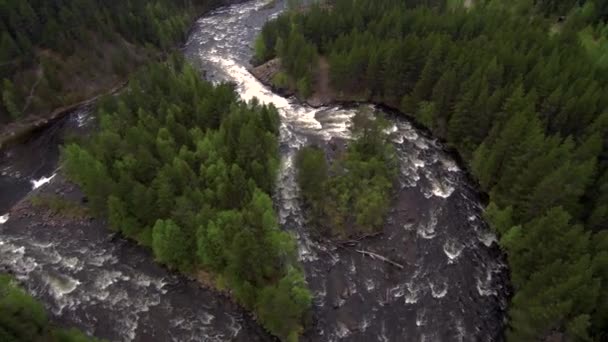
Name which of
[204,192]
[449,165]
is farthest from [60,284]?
[449,165]

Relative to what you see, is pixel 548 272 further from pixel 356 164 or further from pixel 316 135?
pixel 316 135

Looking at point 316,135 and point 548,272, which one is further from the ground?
point 548,272

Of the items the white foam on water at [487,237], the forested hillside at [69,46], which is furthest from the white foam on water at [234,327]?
the forested hillside at [69,46]

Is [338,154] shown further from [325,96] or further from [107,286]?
[107,286]

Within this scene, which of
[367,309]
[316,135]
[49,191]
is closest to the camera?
[367,309]

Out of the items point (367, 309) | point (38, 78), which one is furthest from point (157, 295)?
point (38, 78)

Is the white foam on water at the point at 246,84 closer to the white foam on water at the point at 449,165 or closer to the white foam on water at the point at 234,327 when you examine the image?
the white foam on water at the point at 449,165

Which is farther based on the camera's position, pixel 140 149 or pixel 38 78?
pixel 38 78

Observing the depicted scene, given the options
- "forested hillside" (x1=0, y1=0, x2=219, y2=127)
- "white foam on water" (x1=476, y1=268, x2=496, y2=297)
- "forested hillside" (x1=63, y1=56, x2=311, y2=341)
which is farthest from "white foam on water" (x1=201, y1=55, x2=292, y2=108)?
"white foam on water" (x1=476, y1=268, x2=496, y2=297)
